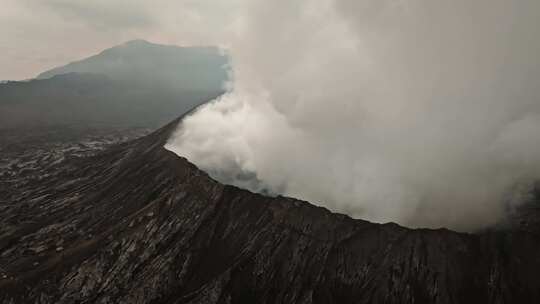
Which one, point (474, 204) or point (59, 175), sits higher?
point (474, 204)

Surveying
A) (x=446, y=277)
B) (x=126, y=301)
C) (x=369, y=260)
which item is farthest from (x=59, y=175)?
(x=446, y=277)

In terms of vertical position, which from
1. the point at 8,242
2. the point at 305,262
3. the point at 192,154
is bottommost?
the point at 8,242

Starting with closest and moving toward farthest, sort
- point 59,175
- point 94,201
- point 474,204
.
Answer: point 474,204 < point 94,201 < point 59,175

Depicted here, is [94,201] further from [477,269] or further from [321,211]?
[477,269]

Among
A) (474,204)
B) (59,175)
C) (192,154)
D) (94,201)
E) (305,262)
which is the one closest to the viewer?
(305,262)

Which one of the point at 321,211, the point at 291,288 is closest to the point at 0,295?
the point at 291,288

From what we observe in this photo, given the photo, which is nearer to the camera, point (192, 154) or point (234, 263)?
point (234, 263)

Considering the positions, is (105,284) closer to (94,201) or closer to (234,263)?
(234,263)
